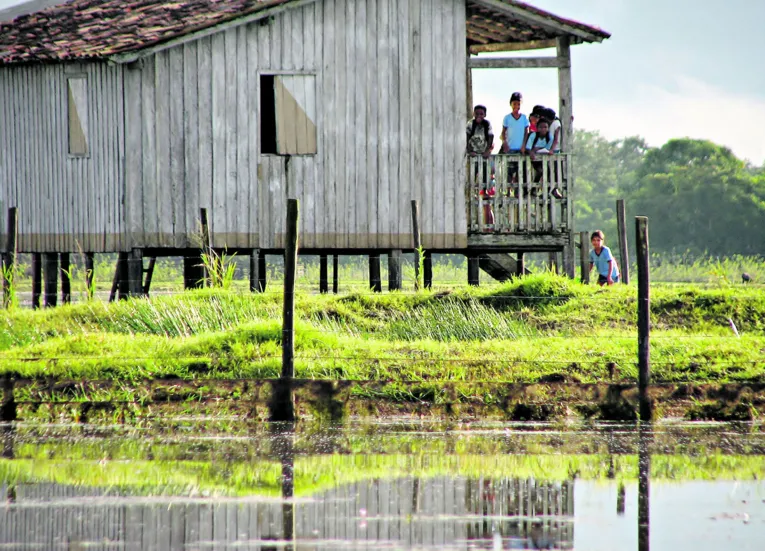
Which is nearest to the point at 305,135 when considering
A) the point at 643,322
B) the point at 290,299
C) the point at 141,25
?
the point at 141,25

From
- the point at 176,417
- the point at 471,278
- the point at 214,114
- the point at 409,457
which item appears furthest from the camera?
the point at 471,278

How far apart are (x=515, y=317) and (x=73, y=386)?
6.20 m

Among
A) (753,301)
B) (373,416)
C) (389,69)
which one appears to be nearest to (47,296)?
(389,69)

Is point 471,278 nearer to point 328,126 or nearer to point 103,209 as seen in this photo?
point 328,126

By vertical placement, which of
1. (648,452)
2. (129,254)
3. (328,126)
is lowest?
(648,452)

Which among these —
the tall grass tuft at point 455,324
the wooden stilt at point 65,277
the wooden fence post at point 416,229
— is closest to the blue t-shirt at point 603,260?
the wooden fence post at point 416,229

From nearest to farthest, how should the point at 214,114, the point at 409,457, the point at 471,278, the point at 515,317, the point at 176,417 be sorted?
the point at 409,457, the point at 176,417, the point at 515,317, the point at 214,114, the point at 471,278

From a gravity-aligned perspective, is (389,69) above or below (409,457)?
above

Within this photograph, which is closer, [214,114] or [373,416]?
[373,416]

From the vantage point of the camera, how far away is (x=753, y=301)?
50.7ft

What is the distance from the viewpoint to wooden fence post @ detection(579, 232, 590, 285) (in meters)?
17.5

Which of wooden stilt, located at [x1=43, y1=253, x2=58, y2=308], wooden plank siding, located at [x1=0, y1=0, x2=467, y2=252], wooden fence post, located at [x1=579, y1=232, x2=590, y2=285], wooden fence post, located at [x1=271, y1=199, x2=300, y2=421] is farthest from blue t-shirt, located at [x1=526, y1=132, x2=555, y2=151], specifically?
wooden stilt, located at [x1=43, y1=253, x2=58, y2=308]

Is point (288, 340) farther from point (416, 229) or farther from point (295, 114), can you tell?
point (295, 114)

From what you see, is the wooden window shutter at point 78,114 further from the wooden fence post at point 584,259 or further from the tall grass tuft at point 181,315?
the wooden fence post at point 584,259
